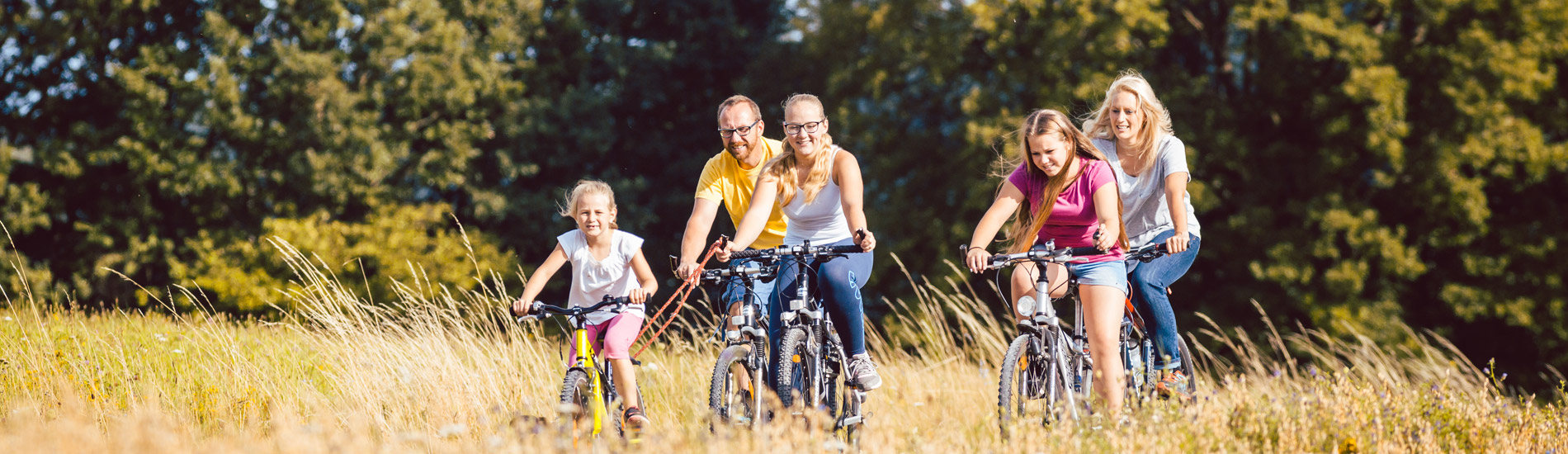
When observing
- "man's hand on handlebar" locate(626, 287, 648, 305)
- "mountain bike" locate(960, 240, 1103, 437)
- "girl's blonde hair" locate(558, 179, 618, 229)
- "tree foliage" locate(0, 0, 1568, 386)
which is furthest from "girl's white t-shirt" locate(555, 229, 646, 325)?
"tree foliage" locate(0, 0, 1568, 386)

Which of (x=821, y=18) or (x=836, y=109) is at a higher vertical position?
(x=821, y=18)

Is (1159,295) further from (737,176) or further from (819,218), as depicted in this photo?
(737,176)

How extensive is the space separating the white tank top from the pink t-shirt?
2.23 ft

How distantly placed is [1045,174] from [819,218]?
2.91 ft

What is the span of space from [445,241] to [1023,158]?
16.9 metres

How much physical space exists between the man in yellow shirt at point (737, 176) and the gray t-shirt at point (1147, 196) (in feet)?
4.49

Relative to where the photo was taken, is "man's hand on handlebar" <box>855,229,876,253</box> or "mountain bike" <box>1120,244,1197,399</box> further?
"mountain bike" <box>1120,244,1197,399</box>

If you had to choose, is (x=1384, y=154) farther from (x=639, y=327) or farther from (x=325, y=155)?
(x=325, y=155)

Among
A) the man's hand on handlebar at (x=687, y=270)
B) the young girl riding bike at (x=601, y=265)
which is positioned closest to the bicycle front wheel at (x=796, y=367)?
the man's hand on handlebar at (x=687, y=270)

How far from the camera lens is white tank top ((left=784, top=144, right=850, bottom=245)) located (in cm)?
454

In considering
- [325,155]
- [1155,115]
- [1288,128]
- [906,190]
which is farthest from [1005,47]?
[1155,115]

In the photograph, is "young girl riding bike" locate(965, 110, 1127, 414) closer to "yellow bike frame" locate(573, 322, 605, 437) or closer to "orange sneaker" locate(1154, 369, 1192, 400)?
"orange sneaker" locate(1154, 369, 1192, 400)

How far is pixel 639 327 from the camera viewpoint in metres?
4.66

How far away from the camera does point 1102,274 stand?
4.34 metres
